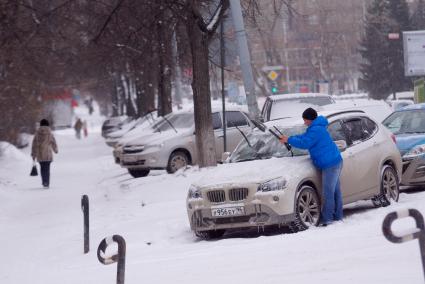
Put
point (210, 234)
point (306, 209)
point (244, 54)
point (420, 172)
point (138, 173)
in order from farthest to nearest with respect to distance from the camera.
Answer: point (138, 173) → point (244, 54) → point (420, 172) → point (210, 234) → point (306, 209)

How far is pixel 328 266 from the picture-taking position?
28.9 ft

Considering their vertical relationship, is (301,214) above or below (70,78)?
below

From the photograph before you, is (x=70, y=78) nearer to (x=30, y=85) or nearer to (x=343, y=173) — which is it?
(x=30, y=85)

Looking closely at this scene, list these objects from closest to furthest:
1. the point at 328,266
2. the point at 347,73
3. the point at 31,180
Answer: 1. the point at 328,266
2. the point at 31,180
3. the point at 347,73

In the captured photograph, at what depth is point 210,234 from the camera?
12367 millimetres

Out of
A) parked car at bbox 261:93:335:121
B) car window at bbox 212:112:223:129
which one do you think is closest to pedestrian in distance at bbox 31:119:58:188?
car window at bbox 212:112:223:129

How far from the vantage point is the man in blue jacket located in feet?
39.2

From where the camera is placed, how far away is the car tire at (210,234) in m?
12.3

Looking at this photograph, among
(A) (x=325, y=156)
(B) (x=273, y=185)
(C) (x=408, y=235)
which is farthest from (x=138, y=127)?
(C) (x=408, y=235)

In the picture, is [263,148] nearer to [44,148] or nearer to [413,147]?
[413,147]

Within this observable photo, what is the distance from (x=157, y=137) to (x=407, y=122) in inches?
318

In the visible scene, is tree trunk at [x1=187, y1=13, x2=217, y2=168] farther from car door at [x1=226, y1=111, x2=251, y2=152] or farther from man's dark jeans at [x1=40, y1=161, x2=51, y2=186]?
man's dark jeans at [x1=40, y1=161, x2=51, y2=186]

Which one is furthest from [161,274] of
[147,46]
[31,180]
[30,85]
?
[30,85]

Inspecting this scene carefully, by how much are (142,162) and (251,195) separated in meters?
11.6
